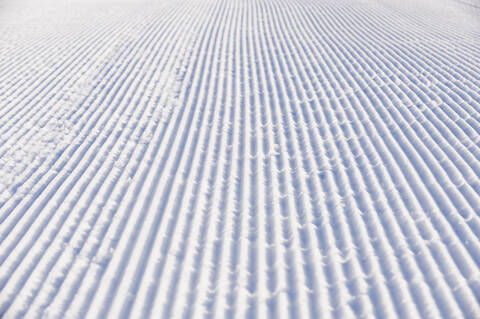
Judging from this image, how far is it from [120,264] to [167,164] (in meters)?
1.12

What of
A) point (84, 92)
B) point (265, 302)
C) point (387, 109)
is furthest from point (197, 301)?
point (84, 92)

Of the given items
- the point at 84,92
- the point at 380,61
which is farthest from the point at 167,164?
the point at 380,61

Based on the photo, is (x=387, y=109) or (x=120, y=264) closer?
(x=120, y=264)

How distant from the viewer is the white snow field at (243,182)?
82.5 inches

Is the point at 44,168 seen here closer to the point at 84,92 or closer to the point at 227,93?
the point at 84,92

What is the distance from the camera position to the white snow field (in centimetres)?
210

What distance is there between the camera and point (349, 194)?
280 centimetres

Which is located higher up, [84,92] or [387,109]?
[387,109]

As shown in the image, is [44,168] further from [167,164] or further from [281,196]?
[281,196]

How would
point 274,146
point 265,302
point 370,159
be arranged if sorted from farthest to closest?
point 274,146 → point 370,159 → point 265,302

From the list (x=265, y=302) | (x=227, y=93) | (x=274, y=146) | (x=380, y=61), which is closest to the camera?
(x=265, y=302)

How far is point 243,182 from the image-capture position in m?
3.02

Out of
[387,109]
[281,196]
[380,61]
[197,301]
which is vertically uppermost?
[380,61]

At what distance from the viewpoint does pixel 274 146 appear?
3486 millimetres
